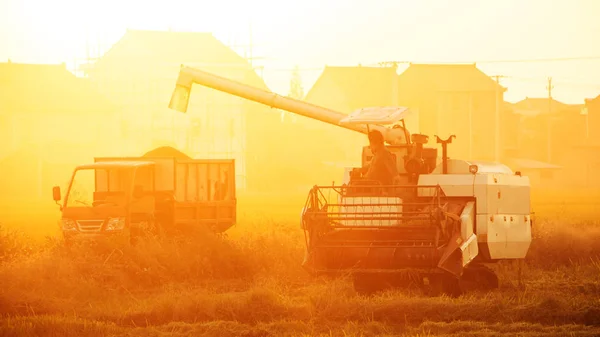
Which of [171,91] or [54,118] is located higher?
[171,91]

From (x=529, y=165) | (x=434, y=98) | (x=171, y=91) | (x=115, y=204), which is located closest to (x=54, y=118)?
(x=171, y=91)

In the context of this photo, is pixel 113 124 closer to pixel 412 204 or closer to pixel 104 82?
pixel 104 82

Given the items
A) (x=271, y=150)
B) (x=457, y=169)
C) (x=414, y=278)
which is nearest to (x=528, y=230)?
(x=457, y=169)

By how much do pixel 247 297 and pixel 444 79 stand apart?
8654cm

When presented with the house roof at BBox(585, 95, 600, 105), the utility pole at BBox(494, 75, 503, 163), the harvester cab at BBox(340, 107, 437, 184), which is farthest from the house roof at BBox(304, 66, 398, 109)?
the harvester cab at BBox(340, 107, 437, 184)

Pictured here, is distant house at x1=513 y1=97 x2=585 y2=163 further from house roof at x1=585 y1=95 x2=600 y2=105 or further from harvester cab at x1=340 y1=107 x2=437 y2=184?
harvester cab at x1=340 y1=107 x2=437 y2=184

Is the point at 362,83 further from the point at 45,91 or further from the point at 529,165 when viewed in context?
the point at 45,91

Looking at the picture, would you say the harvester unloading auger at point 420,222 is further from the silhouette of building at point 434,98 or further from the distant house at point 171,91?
the silhouette of building at point 434,98

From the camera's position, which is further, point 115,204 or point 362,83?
point 362,83

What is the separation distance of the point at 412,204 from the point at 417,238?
564 mm

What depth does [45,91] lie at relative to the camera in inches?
3346

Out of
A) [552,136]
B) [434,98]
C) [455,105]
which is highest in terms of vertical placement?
[434,98]

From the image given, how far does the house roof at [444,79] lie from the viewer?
99.1 metres

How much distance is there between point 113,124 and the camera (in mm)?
83250
